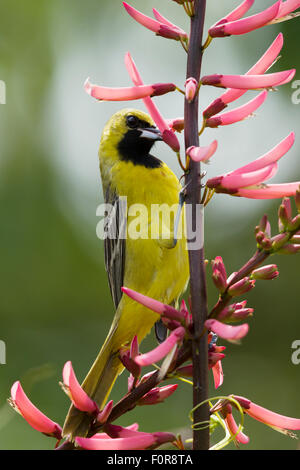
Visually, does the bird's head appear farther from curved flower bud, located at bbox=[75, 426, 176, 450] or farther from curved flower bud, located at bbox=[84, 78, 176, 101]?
curved flower bud, located at bbox=[75, 426, 176, 450]

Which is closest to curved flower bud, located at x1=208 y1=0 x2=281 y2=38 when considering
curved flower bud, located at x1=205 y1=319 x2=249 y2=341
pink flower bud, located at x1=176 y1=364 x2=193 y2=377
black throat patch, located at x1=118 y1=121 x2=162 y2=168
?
curved flower bud, located at x1=205 y1=319 x2=249 y2=341

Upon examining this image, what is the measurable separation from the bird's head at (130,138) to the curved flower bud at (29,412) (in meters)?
2.12

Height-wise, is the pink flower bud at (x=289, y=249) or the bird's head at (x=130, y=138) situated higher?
the bird's head at (x=130, y=138)

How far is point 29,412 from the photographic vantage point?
1.74 m

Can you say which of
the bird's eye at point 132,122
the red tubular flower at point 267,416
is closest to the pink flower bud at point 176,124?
the red tubular flower at point 267,416

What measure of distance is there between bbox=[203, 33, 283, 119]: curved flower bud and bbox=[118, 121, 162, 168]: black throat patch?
189 centimetres

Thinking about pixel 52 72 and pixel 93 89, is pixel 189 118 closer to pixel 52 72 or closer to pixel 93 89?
pixel 93 89

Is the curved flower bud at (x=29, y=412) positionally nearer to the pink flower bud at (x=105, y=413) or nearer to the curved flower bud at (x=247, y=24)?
the pink flower bud at (x=105, y=413)

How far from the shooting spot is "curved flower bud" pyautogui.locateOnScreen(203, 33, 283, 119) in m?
1.74

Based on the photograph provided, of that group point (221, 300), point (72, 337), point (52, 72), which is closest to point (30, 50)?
point (52, 72)

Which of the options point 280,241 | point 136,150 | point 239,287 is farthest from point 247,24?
point 136,150

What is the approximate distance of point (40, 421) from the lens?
5.79 feet

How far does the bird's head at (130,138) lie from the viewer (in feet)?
12.3

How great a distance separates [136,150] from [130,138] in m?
0.11
